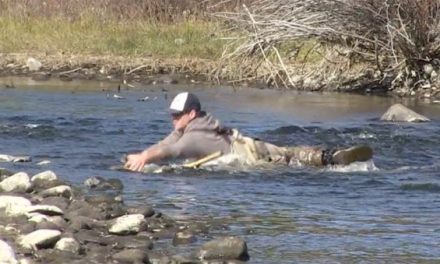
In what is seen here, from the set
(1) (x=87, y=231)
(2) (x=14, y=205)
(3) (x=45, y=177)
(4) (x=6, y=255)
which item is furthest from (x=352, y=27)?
(4) (x=6, y=255)

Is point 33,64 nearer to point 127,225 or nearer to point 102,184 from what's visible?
point 102,184

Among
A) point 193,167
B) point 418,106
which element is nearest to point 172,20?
point 418,106

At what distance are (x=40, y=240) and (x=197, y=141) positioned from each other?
13.6 feet

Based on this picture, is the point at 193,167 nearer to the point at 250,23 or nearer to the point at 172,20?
the point at 250,23

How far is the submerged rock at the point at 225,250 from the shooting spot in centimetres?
771

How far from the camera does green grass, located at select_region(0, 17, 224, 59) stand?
77.5 feet

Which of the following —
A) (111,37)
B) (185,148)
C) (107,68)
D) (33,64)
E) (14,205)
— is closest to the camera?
(14,205)

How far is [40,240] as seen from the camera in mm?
7645

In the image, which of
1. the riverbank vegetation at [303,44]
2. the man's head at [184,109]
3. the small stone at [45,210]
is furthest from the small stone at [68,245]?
the riverbank vegetation at [303,44]

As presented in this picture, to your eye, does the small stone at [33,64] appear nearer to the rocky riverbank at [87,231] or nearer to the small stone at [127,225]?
the rocky riverbank at [87,231]

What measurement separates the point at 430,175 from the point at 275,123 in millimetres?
4381

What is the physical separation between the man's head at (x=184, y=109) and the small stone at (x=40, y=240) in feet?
12.9

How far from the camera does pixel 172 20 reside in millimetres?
26016

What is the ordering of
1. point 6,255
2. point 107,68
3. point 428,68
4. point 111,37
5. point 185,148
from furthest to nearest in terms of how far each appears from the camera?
point 111,37, point 107,68, point 428,68, point 185,148, point 6,255
